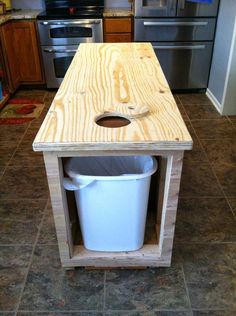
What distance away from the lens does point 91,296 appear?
4.38 ft

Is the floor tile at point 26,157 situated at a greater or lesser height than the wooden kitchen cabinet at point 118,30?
lesser

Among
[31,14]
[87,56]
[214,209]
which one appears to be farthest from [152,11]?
[214,209]

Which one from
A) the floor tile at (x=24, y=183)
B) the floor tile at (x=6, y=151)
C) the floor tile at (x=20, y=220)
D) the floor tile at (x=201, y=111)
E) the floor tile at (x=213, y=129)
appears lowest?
the floor tile at (x=20, y=220)

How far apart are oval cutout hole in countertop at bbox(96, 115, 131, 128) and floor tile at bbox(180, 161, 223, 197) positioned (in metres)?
0.91

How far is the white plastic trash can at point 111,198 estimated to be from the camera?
1197mm

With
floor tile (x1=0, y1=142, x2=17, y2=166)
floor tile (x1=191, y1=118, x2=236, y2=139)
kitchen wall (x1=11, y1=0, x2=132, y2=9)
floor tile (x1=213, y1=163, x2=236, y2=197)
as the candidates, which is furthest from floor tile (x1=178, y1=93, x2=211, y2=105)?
floor tile (x1=0, y1=142, x2=17, y2=166)

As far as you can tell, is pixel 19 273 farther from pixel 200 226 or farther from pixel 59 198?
pixel 200 226

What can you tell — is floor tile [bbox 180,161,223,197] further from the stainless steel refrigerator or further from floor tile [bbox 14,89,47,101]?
floor tile [bbox 14,89,47,101]

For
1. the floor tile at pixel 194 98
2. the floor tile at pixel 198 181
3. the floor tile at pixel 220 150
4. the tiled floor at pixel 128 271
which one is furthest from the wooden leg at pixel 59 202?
the floor tile at pixel 194 98

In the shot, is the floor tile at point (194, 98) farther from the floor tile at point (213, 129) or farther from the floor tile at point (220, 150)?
the floor tile at point (220, 150)

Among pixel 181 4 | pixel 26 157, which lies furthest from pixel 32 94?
pixel 181 4

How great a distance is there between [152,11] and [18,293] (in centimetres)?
282

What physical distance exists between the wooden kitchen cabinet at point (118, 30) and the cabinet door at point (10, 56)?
3.40 ft

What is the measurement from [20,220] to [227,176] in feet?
4.57
